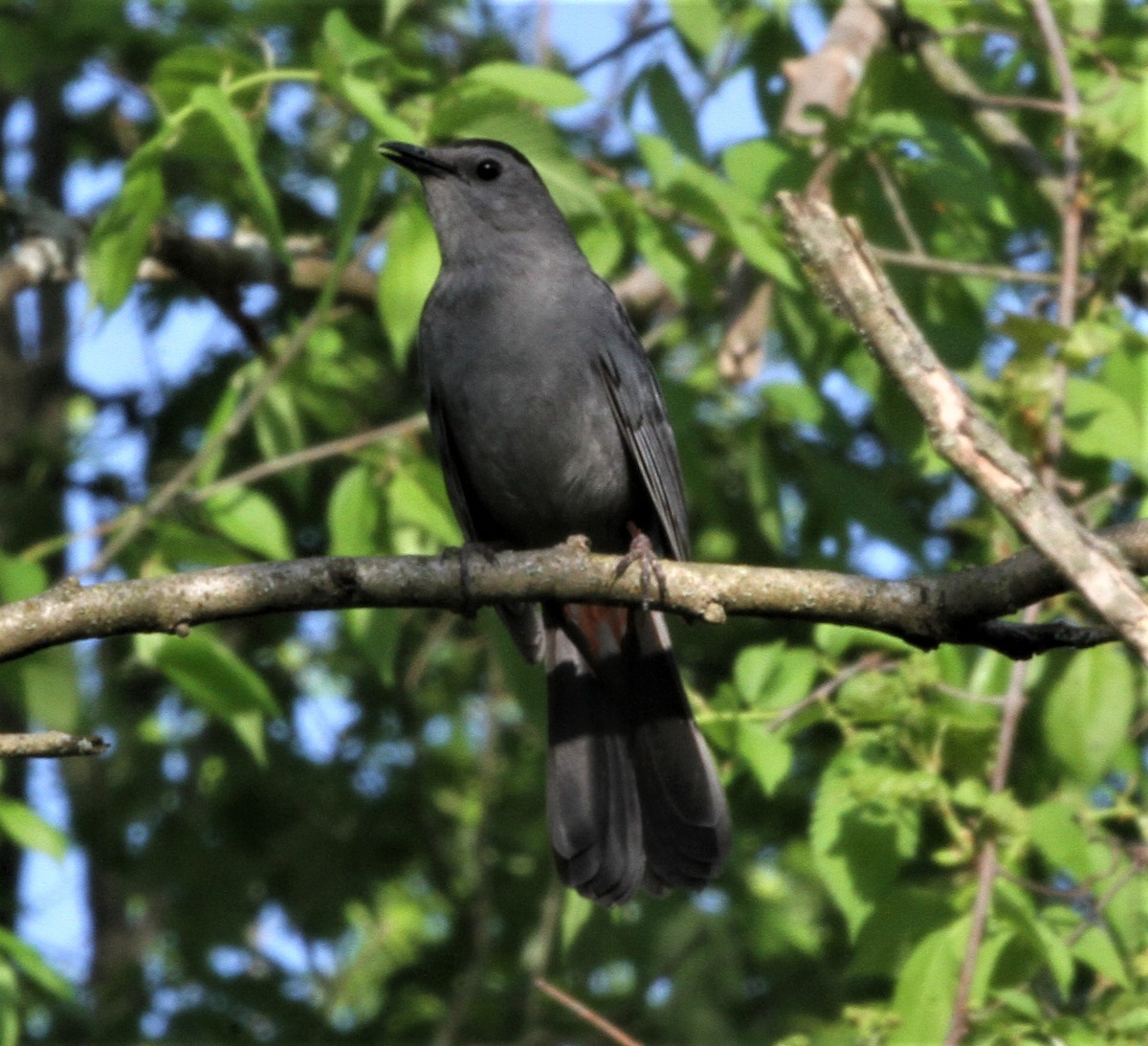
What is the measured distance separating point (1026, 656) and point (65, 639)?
1.82 meters

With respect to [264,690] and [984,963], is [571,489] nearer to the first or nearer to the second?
[264,690]

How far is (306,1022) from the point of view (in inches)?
243

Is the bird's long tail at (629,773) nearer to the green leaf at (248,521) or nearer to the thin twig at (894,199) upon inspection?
the green leaf at (248,521)

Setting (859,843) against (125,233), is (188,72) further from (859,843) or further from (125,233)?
(859,843)

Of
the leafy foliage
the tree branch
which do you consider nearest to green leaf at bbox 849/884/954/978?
the leafy foliage

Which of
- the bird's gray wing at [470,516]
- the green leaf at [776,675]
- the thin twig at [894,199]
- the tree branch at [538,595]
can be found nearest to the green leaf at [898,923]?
the green leaf at [776,675]

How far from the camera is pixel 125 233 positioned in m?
4.23

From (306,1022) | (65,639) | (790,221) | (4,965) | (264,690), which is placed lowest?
(306,1022)

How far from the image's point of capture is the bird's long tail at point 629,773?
4156 millimetres

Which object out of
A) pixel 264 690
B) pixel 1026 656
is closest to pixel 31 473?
pixel 264 690

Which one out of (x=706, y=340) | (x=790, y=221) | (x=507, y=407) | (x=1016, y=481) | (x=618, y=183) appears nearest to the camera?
(x=1016, y=481)

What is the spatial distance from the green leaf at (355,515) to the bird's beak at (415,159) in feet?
2.98

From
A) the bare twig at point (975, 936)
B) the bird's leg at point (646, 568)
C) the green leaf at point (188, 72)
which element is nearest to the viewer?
the bird's leg at point (646, 568)

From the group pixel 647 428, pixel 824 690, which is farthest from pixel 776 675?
pixel 647 428
